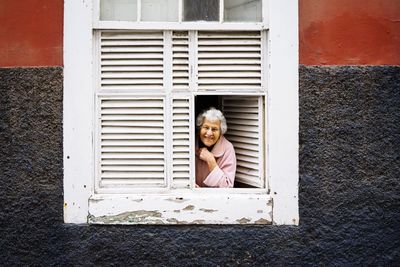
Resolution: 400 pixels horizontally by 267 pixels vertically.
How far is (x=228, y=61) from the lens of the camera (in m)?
4.48

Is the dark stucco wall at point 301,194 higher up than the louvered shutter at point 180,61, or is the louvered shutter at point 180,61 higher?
the louvered shutter at point 180,61

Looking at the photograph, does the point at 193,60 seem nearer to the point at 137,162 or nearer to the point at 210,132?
the point at 210,132

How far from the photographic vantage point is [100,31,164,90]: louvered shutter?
4.44 m

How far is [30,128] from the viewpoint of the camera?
436 cm

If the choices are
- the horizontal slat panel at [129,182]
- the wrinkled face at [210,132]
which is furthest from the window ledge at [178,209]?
the wrinkled face at [210,132]

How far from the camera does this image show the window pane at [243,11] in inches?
175

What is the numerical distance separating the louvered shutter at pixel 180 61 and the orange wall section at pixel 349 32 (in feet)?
2.76

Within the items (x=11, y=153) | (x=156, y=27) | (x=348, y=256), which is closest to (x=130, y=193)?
(x=11, y=153)

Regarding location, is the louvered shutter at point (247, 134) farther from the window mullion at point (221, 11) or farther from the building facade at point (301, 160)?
the window mullion at point (221, 11)

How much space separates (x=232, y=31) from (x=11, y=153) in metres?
1.83

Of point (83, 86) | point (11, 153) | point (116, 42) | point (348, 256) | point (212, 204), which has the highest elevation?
point (116, 42)

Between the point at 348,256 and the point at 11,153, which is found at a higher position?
the point at 11,153

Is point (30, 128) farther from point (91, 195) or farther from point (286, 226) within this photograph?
point (286, 226)

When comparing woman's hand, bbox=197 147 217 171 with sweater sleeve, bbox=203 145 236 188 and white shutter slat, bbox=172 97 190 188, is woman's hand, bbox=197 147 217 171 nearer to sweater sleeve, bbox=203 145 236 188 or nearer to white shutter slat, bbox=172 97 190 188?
sweater sleeve, bbox=203 145 236 188
